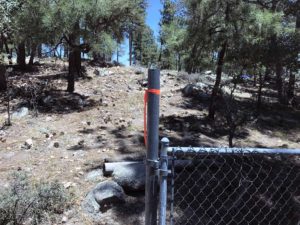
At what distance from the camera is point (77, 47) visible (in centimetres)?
977

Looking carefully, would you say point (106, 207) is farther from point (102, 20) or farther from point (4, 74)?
point (4, 74)

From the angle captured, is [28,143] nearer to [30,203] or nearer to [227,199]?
[30,203]

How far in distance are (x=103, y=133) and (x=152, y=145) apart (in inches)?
206

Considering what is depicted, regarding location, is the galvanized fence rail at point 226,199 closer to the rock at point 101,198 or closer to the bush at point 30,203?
the rock at point 101,198

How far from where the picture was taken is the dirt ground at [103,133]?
189 inches

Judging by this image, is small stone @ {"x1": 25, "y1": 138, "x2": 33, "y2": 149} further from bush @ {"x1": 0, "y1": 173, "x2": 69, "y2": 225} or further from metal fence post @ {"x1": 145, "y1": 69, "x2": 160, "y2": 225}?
metal fence post @ {"x1": 145, "y1": 69, "x2": 160, "y2": 225}

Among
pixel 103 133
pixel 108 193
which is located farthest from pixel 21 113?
pixel 108 193

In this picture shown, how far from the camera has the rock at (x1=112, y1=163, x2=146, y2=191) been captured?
4289mm

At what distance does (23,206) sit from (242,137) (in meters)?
5.26

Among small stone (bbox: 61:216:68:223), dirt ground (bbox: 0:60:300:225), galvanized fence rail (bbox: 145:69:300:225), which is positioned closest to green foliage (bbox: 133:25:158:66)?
dirt ground (bbox: 0:60:300:225)

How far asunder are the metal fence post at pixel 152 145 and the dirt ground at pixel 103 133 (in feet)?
7.08

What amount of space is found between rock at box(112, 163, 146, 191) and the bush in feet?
2.28

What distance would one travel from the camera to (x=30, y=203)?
3.60 metres

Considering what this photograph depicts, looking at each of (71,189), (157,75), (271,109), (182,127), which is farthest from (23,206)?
(271,109)
